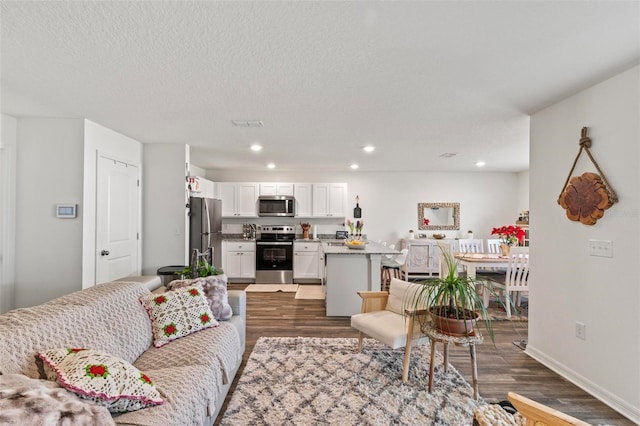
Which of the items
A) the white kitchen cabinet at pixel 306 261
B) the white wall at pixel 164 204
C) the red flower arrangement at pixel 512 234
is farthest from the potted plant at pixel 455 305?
the white kitchen cabinet at pixel 306 261

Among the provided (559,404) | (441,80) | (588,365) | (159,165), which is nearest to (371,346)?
(559,404)

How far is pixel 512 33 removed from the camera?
1717 mm

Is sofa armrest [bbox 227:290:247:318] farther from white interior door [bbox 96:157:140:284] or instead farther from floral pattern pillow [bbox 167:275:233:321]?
white interior door [bbox 96:157:140:284]

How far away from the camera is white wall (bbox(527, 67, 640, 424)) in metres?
2.13

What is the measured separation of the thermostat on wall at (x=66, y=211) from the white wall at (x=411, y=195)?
368 centimetres

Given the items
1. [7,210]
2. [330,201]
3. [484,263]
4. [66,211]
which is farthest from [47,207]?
[484,263]

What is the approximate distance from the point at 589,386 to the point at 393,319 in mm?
1546

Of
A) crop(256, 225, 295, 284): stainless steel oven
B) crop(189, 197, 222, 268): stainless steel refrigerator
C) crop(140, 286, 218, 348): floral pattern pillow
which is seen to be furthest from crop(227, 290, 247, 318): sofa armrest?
crop(256, 225, 295, 284): stainless steel oven

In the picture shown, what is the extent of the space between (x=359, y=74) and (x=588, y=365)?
2.90m

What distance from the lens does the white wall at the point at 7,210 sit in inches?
124

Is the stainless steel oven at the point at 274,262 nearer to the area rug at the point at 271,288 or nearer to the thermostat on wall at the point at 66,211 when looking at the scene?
the area rug at the point at 271,288

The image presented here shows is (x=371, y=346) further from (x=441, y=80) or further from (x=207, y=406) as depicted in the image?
(x=441, y=80)

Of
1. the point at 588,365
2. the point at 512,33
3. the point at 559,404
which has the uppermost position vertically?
the point at 512,33

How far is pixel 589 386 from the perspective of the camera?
2389mm
